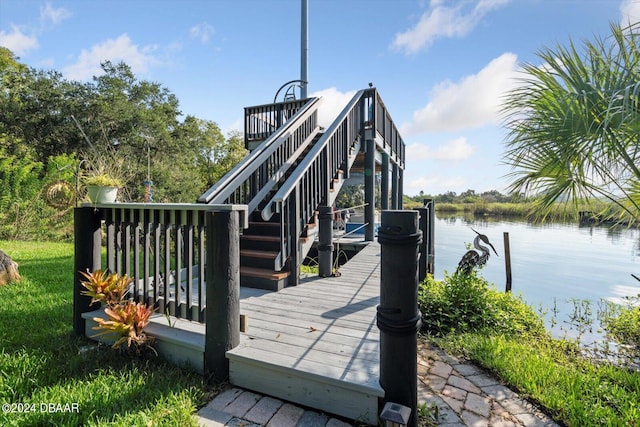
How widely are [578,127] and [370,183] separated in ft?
12.5

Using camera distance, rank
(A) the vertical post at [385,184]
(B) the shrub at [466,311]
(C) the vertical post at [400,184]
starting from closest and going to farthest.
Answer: (B) the shrub at [466,311], (A) the vertical post at [385,184], (C) the vertical post at [400,184]

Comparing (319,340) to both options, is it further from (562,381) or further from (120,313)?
(562,381)

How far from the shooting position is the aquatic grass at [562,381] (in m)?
1.79

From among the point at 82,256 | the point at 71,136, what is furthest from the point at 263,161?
the point at 71,136

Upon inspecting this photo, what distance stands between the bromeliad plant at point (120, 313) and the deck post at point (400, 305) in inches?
62.9

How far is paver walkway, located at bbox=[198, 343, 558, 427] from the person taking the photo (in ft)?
5.32

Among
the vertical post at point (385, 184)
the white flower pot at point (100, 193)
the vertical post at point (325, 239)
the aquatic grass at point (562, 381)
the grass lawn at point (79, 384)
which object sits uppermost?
the vertical post at point (385, 184)

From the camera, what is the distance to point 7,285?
3.94 meters

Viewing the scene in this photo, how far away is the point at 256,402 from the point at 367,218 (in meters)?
5.22

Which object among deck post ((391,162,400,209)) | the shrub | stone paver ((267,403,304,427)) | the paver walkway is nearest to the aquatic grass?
the paver walkway

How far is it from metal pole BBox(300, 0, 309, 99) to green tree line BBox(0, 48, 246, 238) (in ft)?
16.1

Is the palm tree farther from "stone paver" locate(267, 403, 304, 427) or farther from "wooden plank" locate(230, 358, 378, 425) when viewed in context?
"stone paver" locate(267, 403, 304, 427)

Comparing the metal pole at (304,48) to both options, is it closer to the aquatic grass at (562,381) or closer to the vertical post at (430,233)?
the vertical post at (430,233)

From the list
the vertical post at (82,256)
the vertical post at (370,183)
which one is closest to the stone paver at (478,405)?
the vertical post at (82,256)
